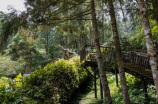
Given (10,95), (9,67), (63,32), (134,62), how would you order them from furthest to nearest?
(9,67) → (63,32) → (134,62) → (10,95)

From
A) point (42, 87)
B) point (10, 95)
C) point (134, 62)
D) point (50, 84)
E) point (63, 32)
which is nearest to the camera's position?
point (10, 95)

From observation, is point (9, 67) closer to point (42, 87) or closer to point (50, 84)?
point (50, 84)

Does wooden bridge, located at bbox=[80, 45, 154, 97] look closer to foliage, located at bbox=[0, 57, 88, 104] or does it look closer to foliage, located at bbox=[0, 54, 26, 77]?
foliage, located at bbox=[0, 57, 88, 104]

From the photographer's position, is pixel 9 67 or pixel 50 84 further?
pixel 9 67

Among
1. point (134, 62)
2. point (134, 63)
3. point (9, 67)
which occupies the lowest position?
point (9, 67)

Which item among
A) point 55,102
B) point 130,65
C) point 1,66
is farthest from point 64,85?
point 1,66

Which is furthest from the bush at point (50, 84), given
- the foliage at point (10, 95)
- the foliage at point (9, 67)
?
the foliage at point (9, 67)

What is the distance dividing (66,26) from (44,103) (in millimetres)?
4144

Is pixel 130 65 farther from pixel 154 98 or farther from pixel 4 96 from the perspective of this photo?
pixel 4 96

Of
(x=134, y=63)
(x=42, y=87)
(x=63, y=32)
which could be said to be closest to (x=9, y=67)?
(x=63, y=32)

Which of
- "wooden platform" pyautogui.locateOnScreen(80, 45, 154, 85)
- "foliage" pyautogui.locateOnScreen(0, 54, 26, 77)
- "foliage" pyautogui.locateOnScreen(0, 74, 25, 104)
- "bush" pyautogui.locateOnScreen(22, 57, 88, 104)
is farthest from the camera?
"foliage" pyautogui.locateOnScreen(0, 54, 26, 77)

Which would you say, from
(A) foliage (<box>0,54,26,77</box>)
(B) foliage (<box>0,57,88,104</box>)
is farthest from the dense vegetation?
(A) foliage (<box>0,54,26,77</box>)

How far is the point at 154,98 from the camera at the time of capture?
218 inches

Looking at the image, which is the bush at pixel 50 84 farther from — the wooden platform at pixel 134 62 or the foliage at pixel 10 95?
the wooden platform at pixel 134 62
